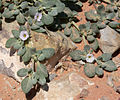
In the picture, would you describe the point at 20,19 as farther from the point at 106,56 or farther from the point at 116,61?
the point at 116,61

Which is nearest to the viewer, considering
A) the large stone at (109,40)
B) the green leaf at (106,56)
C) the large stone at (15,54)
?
the large stone at (15,54)

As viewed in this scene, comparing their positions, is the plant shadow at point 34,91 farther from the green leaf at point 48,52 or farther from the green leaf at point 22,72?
the green leaf at point 48,52

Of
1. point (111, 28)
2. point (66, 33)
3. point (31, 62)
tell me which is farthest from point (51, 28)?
point (111, 28)

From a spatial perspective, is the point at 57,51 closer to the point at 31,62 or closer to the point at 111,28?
the point at 31,62

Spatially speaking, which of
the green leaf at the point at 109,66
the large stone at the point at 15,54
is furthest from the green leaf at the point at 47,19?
the green leaf at the point at 109,66

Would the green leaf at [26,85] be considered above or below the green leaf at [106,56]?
above

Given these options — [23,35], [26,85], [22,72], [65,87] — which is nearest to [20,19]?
[23,35]
